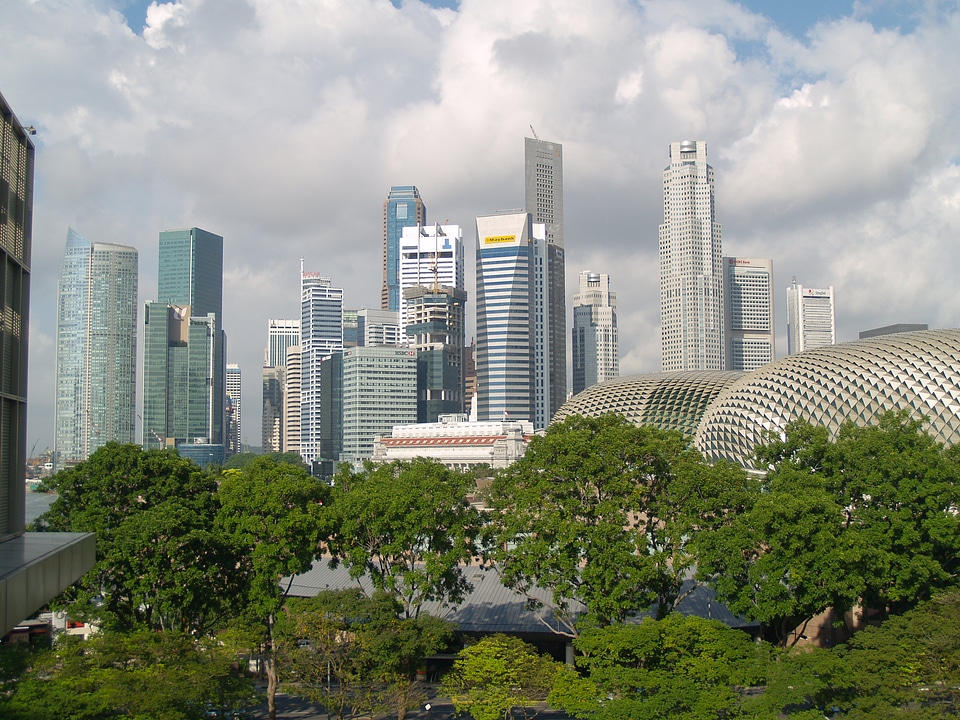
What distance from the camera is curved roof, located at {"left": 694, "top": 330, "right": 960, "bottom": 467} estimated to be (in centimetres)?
7931

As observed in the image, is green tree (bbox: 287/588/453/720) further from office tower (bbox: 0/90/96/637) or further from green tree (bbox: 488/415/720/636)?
office tower (bbox: 0/90/96/637)

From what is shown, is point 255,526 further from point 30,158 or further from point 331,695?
point 30,158

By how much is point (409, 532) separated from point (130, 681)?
1447 cm

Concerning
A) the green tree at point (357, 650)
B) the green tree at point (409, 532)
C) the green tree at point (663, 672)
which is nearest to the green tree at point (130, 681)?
the green tree at point (357, 650)

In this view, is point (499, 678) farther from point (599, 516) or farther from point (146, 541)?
point (146, 541)

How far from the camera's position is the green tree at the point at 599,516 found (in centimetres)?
3766

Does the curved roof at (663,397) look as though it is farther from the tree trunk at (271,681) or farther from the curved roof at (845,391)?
the tree trunk at (271,681)

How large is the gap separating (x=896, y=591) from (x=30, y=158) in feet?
122

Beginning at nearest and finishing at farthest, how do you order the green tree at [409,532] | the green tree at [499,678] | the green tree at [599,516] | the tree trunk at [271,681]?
the green tree at [499,678] < the tree trunk at [271,681] < the green tree at [599,516] < the green tree at [409,532]

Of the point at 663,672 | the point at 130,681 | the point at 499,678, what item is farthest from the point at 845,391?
the point at 130,681

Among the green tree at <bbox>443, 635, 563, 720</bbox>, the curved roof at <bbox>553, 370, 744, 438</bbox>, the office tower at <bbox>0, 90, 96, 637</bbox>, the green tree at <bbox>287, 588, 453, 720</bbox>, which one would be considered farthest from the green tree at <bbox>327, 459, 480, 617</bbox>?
the curved roof at <bbox>553, 370, 744, 438</bbox>

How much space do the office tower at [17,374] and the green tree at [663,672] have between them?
18.3 m

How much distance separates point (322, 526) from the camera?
1603 inches

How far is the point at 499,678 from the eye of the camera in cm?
3356
